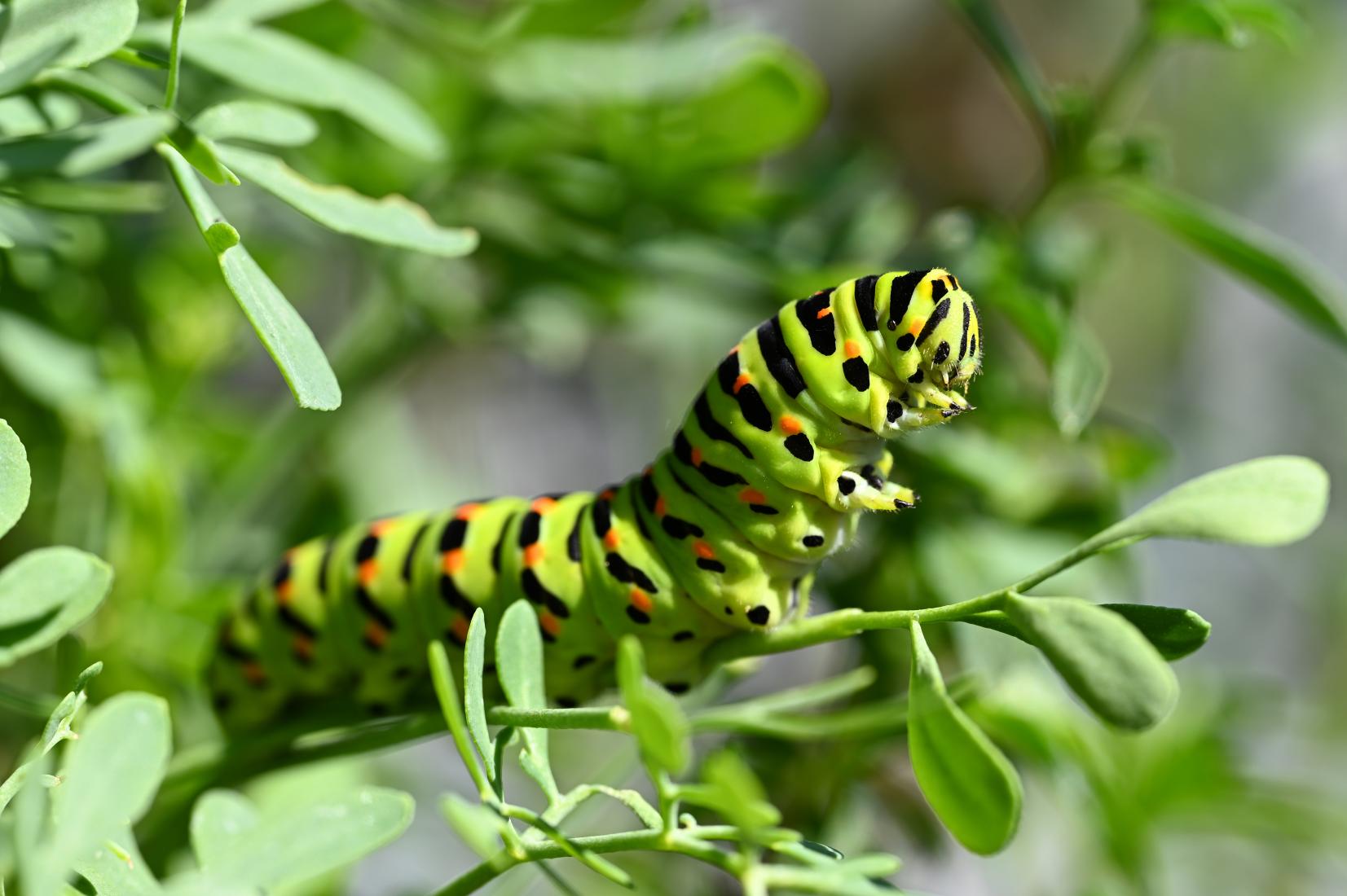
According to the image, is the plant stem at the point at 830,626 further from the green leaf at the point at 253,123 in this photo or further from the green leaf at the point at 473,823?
the green leaf at the point at 253,123

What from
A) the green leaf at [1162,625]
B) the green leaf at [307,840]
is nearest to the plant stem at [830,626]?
the green leaf at [1162,625]

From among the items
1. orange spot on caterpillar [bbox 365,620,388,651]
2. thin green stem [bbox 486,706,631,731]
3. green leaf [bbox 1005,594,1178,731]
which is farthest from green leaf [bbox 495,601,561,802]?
orange spot on caterpillar [bbox 365,620,388,651]

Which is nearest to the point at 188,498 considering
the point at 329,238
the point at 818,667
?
the point at 329,238

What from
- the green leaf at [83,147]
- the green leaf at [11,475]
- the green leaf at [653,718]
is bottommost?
the green leaf at [653,718]

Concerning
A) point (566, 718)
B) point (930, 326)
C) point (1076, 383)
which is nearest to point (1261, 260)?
point (1076, 383)

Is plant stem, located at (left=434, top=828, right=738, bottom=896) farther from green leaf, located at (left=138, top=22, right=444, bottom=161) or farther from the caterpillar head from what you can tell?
green leaf, located at (left=138, top=22, right=444, bottom=161)

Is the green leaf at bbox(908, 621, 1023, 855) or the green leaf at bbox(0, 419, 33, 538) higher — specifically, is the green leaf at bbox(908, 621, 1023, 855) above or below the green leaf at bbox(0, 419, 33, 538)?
below
